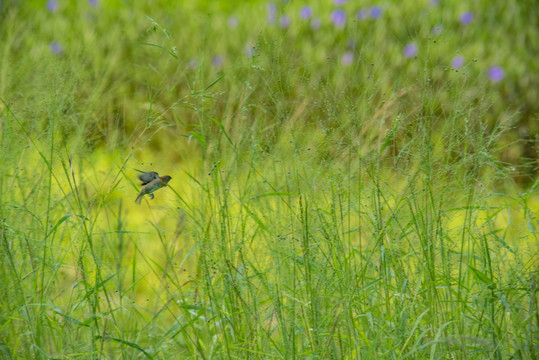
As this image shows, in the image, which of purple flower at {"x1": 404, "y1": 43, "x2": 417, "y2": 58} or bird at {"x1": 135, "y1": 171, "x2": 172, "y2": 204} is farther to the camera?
purple flower at {"x1": 404, "y1": 43, "x2": 417, "y2": 58}

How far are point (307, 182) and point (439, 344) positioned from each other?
0.54 metres

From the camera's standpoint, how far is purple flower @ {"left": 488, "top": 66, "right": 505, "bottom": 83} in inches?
158

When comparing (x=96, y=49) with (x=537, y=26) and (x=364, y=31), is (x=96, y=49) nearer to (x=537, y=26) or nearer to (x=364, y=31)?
(x=364, y=31)

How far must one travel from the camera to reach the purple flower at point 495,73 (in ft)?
A: 13.2

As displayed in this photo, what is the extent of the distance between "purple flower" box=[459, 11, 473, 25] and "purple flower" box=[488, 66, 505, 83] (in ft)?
1.17

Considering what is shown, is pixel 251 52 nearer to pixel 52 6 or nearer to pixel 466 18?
pixel 466 18

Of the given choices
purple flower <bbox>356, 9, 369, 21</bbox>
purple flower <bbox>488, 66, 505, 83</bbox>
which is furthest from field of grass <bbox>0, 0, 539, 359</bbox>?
purple flower <bbox>356, 9, 369, 21</bbox>

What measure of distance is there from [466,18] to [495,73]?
0.42 metres

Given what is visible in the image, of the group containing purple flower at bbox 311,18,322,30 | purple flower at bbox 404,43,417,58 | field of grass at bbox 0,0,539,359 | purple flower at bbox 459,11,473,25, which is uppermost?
purple flower at bbox 311,18,322,30

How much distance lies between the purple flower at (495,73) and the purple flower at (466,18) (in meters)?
0.36

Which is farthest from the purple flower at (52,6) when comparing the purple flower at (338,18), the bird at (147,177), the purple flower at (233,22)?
the bird at (147,177)

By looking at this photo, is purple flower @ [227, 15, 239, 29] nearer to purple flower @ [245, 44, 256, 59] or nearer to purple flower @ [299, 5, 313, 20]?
purple flower @ [299, 5, 313, 20]

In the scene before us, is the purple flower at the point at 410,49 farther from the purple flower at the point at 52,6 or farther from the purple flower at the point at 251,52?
the purple flower at the point at 52,6

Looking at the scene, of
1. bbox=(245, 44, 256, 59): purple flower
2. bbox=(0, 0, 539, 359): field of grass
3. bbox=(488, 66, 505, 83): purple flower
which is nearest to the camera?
bbox=(0, 0, 539, 359): field of grass
